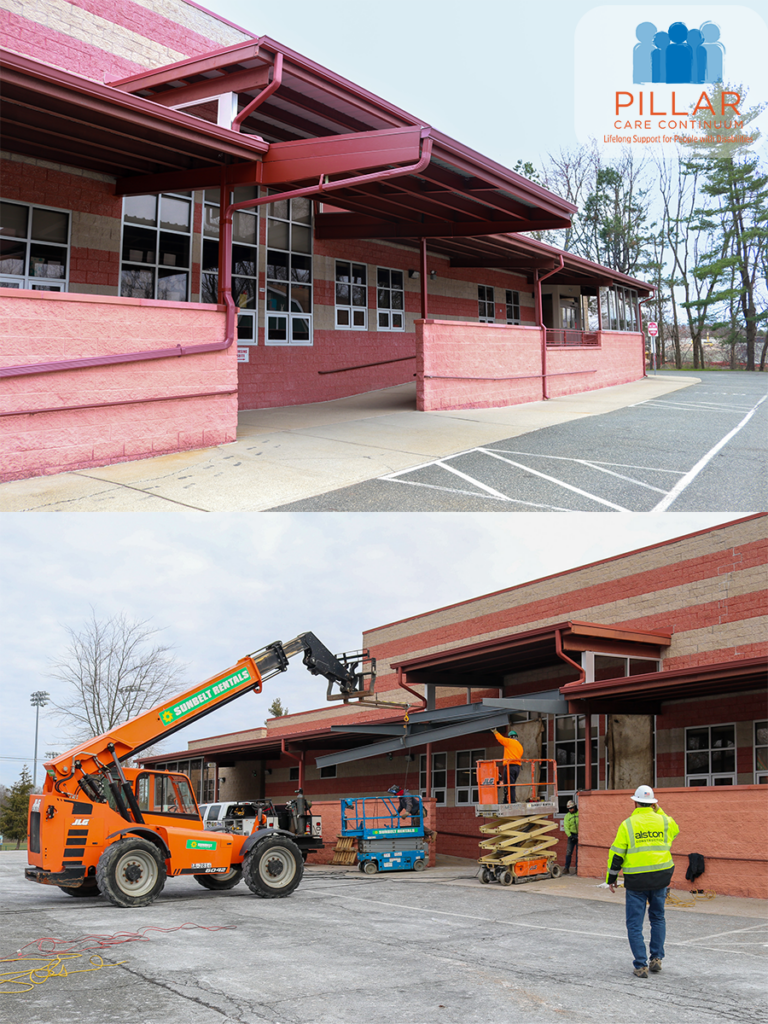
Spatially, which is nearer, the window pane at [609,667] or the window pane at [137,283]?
the window pane at [137,283]

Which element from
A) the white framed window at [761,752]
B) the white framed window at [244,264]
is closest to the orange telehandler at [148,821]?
the white framed window at [761,752]

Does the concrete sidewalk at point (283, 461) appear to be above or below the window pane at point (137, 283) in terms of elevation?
below

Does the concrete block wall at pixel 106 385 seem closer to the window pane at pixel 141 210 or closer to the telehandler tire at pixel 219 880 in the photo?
the window pane at pixel 141 210

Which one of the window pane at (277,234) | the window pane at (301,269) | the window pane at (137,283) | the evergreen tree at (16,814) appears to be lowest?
the evergreen tree at (16,814)

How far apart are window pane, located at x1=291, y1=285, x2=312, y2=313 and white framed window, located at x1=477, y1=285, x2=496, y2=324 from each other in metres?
9.81

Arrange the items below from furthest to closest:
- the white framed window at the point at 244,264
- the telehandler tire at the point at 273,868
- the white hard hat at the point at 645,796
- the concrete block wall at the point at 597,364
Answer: the concrete block wall at the point at 597,364 → the white framed window at the point at 244,264 → the telehandler tire at the point at 273,868 → the white hard hat at the point at 645,796

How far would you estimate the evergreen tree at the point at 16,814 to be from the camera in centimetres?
5384

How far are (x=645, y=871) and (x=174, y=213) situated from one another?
624 inches

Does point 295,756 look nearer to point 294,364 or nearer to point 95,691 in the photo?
point 294,364

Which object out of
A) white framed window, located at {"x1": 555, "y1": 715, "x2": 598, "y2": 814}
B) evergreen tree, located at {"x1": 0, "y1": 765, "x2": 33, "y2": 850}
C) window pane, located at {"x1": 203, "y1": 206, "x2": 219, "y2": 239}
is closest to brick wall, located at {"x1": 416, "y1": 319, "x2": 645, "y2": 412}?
window pane, located at {"x1": 203, "y1": 206, "x2": 219, "y2": 239}

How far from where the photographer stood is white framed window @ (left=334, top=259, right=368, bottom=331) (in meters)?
23.7

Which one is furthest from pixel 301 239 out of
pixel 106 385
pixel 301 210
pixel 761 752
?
pixel 761 752

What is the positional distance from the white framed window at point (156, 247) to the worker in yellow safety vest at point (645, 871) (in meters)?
13.1

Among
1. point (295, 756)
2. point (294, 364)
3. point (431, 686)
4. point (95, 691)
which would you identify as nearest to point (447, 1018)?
point (431, 686)
